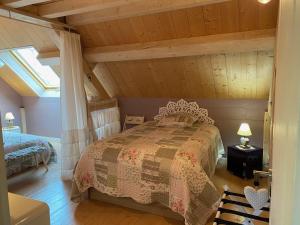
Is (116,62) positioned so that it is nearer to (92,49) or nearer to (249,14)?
(92,49)

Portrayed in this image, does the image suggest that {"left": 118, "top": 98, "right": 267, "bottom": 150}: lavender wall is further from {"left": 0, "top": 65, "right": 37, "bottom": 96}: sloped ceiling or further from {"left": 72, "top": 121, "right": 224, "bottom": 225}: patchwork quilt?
{"left": 0, "top": 65, "right": 37, "bottom": 96}: sloped ceiling

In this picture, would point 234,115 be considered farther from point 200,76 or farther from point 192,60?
point 192,60

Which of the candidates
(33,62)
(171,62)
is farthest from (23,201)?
(33,62)

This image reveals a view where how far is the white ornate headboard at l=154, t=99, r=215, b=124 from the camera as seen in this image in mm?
4062

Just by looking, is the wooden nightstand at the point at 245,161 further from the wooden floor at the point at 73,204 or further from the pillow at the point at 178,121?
the pillow at the point at 178,121

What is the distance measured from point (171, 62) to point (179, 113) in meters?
0.98

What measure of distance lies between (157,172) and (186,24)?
185 centimetres

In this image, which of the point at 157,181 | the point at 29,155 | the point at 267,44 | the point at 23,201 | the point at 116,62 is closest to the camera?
the point at 23,201

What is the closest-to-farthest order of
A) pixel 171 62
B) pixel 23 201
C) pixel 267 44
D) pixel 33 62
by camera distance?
pixel 23 201 < pixel 267 44 < pixel 171 62 < pixel 33 62

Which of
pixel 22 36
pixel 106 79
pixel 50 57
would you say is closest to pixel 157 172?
pixel 106 79

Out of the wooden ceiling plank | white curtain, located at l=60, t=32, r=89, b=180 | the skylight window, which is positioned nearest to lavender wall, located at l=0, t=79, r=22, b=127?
the skylight window

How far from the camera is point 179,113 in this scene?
413cm

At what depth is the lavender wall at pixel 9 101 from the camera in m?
5.18

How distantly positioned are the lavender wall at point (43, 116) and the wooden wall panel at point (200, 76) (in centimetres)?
181
